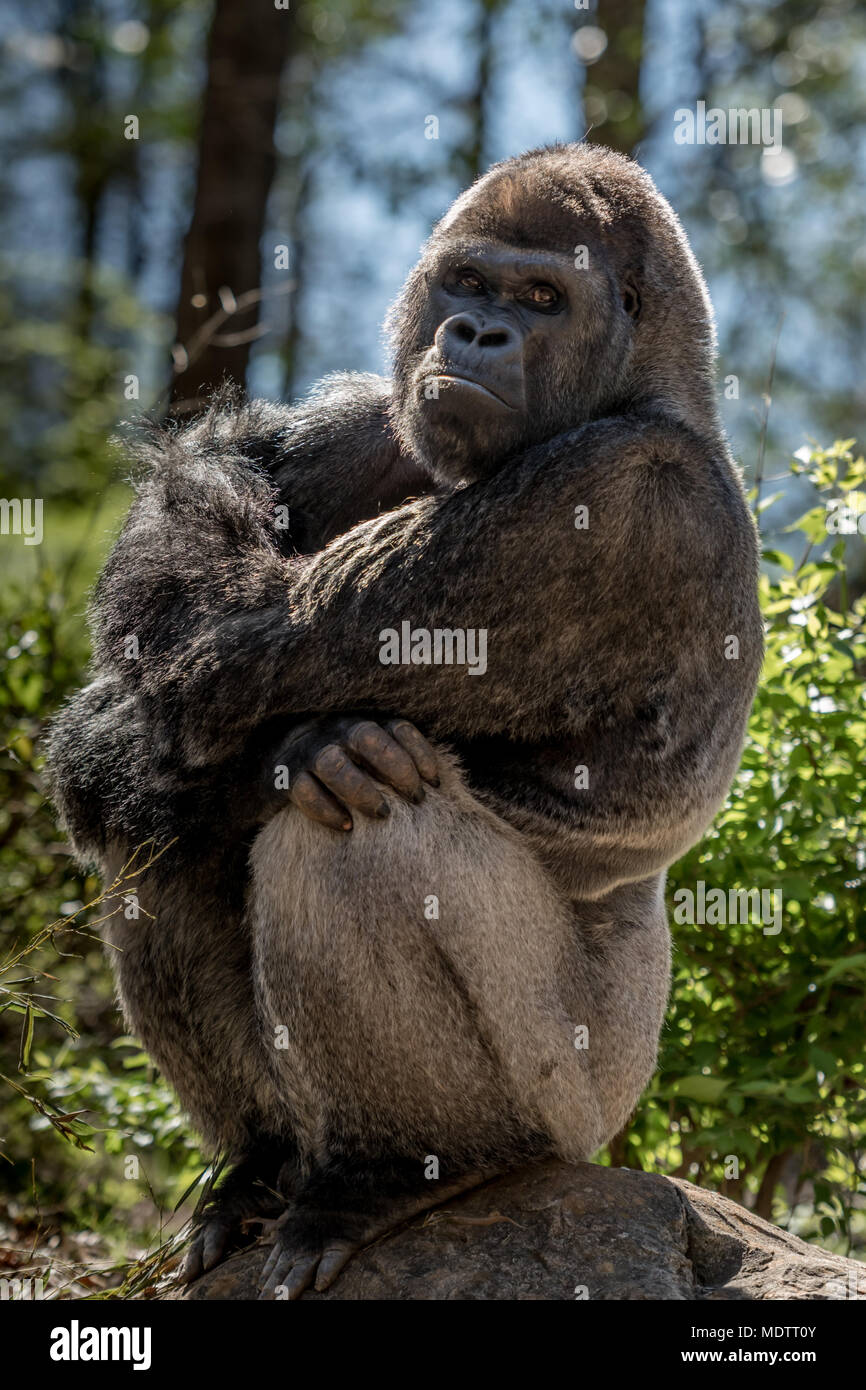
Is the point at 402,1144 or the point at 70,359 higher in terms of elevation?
the point at 70,359

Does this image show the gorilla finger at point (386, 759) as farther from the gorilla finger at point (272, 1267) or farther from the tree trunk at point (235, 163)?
the tree trunk at point (235, 163)

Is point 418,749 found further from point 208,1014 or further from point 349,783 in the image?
point 208,1014

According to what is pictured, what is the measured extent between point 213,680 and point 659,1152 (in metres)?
3.06

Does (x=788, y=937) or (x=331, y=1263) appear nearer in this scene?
(x=331, y=1263)

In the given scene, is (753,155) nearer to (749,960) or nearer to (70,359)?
(70,359)

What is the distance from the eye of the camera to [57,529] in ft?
45.0

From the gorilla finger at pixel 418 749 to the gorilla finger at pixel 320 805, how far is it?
0.67ft

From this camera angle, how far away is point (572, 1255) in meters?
3.22

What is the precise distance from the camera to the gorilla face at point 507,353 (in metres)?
3.44

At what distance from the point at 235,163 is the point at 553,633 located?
655 centimetres

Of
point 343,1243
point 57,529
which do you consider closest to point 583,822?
point 343,1243

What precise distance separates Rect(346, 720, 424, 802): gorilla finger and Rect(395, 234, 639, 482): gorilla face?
2.52 ft

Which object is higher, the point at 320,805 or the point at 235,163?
the point at 235,163

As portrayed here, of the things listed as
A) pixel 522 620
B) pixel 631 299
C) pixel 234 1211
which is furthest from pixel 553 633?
pixel 234 1211
